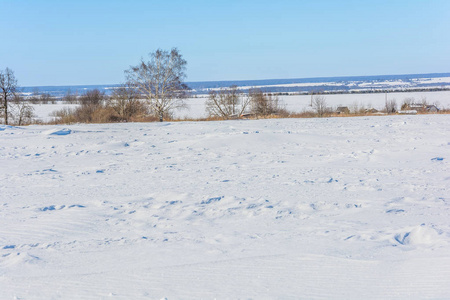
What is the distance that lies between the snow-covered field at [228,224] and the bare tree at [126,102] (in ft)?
68.6

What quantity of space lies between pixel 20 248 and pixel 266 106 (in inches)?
1413

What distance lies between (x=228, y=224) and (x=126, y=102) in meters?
27.6

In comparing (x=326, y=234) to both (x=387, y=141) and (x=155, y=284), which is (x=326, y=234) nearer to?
(x=155, y=284)

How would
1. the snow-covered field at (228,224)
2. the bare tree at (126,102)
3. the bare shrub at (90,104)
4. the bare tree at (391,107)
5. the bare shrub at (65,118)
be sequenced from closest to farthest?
the snow-covered field at (228,224) → the bare shrub at (65,118) → the bare tree at (126,102) → the bare shrub at (90,104) → the bare tree at (391,107)

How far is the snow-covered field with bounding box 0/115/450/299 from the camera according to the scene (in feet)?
11.8

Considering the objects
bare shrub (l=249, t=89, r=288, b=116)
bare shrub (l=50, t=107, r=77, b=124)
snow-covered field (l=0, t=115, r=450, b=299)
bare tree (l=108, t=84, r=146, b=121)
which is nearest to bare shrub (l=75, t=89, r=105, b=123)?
bare shrub (l=50, t=107, r=77, b=124)

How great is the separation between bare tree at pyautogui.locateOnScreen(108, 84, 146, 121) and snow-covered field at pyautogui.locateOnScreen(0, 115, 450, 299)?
68.6ft

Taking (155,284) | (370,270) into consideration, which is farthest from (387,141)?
(155,284)

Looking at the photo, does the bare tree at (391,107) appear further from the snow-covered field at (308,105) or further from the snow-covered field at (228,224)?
the snow-covered field at (228,224)

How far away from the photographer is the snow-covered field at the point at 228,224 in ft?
11.8

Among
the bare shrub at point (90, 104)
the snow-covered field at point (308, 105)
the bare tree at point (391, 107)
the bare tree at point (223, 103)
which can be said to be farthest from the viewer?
the snow-covered field at point (308, 105)

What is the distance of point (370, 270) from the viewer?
150 inches

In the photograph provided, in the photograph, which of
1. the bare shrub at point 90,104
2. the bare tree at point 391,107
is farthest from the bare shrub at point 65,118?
the bare tree at point 391,107

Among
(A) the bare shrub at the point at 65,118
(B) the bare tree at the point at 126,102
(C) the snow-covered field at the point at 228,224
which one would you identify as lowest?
(C) the snow-covered field at the point at 228,224
